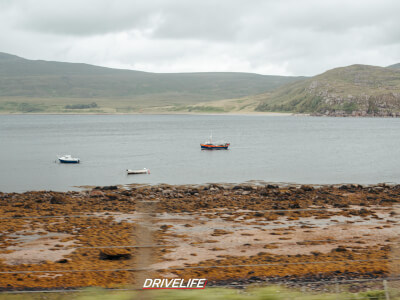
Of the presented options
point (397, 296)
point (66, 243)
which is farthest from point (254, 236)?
point (397, 296)

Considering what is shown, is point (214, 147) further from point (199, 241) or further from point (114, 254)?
point (114, 254)

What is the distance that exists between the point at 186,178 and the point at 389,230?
30896 mm

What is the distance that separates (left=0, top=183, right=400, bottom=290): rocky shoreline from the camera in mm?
11883

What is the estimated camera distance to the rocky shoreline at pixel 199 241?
39.0ft

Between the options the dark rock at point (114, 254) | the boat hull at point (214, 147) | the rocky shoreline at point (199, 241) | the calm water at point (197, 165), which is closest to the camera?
the rocky shoreline at point (199, 241)

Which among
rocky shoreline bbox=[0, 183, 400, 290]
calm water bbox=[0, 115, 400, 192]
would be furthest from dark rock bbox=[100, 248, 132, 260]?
calm water bbox=[0, 115, 400, 192]

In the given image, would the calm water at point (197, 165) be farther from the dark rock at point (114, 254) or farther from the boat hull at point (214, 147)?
the dark rock at point (114, 254)

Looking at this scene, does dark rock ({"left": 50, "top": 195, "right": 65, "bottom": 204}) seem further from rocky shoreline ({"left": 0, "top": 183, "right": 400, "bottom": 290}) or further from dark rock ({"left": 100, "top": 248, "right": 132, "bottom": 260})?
dark rock ({"left": 100, "top": 248, "right": 132, "bottom": 260})

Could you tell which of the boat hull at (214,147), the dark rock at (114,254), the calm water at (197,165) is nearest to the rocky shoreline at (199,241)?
the dark rock at (114,254)

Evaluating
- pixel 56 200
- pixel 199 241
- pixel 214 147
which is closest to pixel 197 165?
pixel 214 147

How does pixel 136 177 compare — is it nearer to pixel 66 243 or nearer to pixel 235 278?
pixel 66 243

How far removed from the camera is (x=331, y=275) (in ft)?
39.5

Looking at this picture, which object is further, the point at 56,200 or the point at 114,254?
the point at 56,200

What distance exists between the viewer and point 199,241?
17.1m
